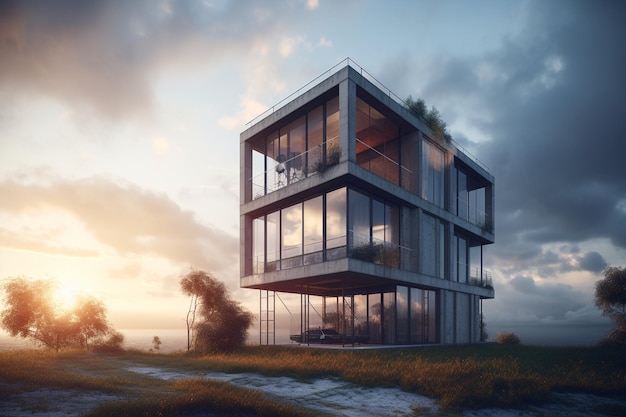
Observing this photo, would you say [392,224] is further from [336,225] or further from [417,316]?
[417,316]

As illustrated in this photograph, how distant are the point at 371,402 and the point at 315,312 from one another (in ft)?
57.5

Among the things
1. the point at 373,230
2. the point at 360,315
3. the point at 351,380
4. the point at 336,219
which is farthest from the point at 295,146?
the point at 351,380

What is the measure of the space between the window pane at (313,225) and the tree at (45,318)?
50.8 ft

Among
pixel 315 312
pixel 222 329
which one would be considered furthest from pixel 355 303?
pixel 222 329

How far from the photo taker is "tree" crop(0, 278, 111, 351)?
93.2ft

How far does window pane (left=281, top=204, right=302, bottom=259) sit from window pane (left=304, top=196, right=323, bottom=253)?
0.53 m

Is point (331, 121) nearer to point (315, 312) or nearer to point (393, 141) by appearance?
point (393, 141)

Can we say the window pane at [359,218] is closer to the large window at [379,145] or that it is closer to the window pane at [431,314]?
the large window at [379,145]

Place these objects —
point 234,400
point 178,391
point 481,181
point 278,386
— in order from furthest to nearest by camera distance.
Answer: point 481,181
point 278,386
point 178,391
point 234,400

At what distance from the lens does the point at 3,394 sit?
9938mm

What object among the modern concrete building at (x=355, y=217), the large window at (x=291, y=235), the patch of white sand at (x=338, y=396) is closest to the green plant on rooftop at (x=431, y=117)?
the modern concrete building at (x=355, y=217)

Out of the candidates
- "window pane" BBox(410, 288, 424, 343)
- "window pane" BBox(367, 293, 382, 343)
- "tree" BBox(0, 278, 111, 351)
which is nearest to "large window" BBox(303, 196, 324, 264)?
"window pane" BBox(367, 293, 382, 343)

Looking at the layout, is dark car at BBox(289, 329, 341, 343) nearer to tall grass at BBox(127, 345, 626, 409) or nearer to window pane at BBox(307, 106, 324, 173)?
tall grass at BBox(127, 345, 626, 409)

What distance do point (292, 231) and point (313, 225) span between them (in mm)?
1985
